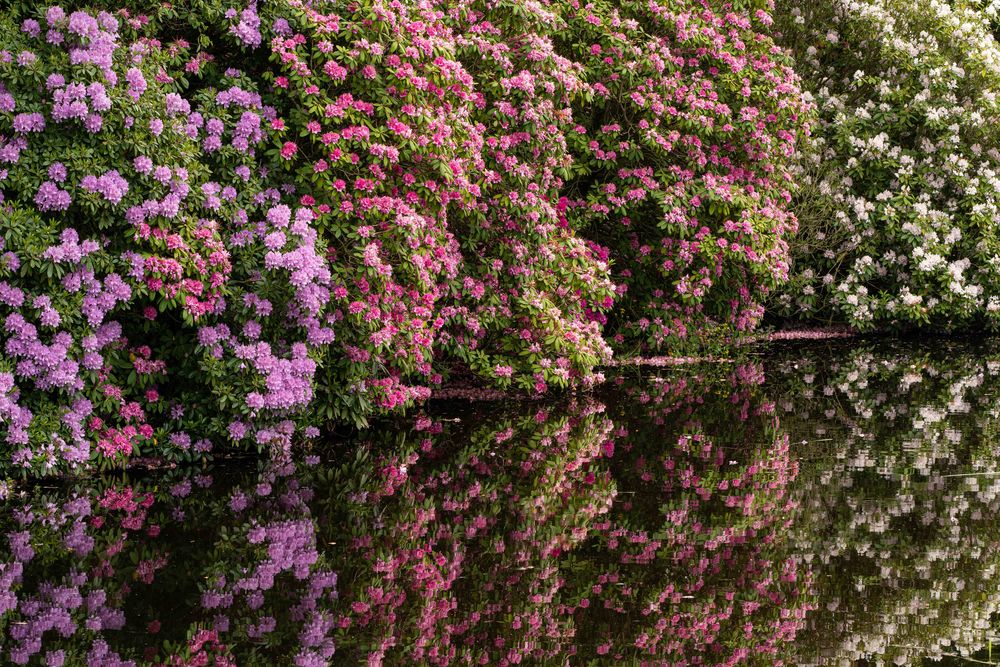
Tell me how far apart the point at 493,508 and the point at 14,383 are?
349 centimetres

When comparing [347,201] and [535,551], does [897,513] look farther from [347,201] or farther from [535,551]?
[347,201]

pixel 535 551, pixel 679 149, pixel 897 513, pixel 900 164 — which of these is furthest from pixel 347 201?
pixel 900 164

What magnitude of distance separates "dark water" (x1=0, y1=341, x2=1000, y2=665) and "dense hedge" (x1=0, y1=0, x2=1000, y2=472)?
2.29 ft

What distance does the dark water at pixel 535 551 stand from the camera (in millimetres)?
5332

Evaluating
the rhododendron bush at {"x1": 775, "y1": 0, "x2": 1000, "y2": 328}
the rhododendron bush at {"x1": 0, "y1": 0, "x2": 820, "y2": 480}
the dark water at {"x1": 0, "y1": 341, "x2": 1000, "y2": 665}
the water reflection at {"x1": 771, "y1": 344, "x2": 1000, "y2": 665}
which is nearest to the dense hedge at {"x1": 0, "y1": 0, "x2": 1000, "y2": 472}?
the rhododendron bush at {"x1": 0, "y1": 0, "x2": 820, "y2": 480}

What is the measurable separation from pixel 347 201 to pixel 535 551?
394 centimetres

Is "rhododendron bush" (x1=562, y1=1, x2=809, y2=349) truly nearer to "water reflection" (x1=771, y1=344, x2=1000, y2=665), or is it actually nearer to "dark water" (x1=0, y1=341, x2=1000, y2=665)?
"water reflection" (x1=771, y1=344, x2=1000, y2=665)

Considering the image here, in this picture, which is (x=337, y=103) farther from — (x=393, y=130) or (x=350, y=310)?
(x=350, y=310)

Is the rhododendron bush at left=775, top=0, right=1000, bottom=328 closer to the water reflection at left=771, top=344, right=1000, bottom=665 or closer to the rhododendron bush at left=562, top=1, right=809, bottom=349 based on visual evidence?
the rhododendron bush at left=562, top=1, right=809, bottom=349

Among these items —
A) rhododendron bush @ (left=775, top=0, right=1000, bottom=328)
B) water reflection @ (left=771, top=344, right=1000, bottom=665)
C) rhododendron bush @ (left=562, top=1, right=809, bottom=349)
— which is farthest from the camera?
rhododendron bush @ (left=775, top=0, right=1000, bottom=328)

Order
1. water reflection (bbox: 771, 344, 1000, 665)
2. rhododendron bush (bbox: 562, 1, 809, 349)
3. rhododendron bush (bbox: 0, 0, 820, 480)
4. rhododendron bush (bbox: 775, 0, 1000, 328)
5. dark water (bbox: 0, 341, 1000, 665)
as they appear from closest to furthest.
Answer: dark water (bbox: 0, 341, 1000, 665) < water reflection (bbox: 771, 344, 1000, 665) < rhododendron bush (bbox: 0, 0, 820, 480) < rhododendron bush (bbox: 562, 1, 809, 349) < rhododendron bush (bbox: 775, 0, 1000, 328)

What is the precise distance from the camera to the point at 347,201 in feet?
31.8

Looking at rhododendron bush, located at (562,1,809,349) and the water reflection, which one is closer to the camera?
the water reflection

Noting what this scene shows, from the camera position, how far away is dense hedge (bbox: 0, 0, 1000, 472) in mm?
8453
